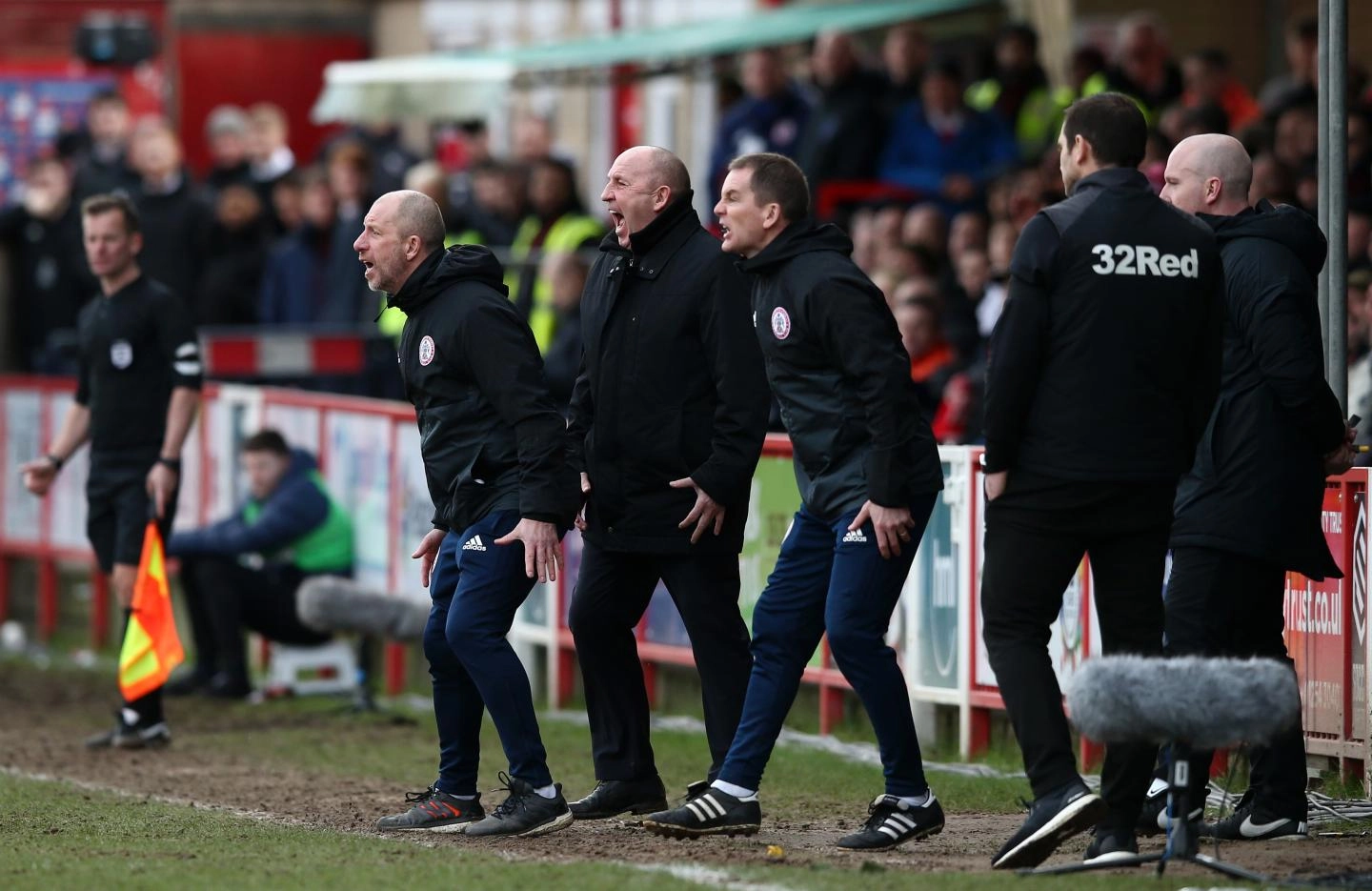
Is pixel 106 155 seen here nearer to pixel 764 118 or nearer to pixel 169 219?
pixel 169 219

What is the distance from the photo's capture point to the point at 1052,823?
23.6 ft

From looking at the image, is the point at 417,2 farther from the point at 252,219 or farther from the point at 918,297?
the point at 918,297

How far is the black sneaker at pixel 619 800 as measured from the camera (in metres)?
8.77

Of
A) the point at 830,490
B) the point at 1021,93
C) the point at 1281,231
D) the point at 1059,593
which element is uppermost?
the point at 1021,93

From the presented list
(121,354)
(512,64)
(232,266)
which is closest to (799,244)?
(121,354)

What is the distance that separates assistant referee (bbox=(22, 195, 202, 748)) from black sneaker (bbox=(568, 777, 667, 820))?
359 cm

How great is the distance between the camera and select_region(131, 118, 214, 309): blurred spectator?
61.2 feet

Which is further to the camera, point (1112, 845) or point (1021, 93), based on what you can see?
point (1021, 93)

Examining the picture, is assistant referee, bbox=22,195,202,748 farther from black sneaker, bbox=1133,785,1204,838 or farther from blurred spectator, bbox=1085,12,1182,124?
blurred spectator, bbox=1085,12,1182,124

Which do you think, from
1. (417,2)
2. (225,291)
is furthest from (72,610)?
(417,2)

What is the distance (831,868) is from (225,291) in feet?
40.2

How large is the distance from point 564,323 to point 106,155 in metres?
7.21

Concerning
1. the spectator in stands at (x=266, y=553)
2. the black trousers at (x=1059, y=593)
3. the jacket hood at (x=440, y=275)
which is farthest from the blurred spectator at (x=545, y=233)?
the black trousers at (x=1059, y=593)

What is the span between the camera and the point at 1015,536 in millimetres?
7348
